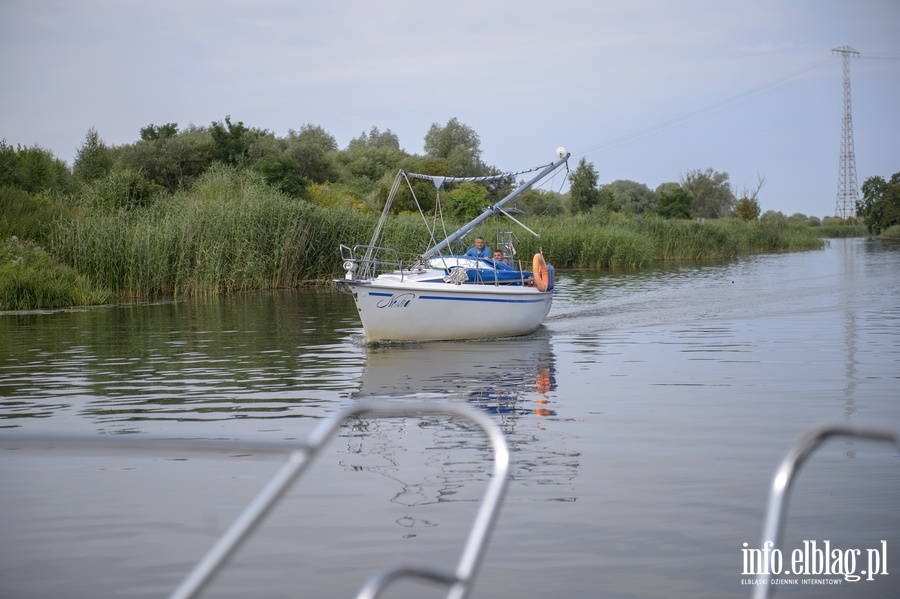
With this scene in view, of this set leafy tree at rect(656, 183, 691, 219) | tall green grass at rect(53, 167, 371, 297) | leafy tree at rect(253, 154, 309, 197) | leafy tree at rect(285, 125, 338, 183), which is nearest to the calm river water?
tall green grass at rect(53, 167, 371, 297)

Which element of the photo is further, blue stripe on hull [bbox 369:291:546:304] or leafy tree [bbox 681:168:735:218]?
leafy tree [bbox 681:168:735:218]

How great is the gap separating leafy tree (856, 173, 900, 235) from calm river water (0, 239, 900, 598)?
100127 millimetres

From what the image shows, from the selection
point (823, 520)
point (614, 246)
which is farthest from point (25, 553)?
point (614, 246)

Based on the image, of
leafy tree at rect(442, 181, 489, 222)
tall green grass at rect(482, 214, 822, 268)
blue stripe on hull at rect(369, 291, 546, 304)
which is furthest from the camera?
leafy tree at rect(442, 181, 489, 222)

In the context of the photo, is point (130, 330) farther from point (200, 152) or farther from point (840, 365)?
point (200, 152)

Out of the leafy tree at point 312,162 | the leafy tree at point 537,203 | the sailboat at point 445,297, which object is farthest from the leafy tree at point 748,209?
the sailboat at point 445,297

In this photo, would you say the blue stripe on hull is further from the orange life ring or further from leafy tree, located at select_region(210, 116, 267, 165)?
leafy tree, located at select_region(210, 116, 267, 165)

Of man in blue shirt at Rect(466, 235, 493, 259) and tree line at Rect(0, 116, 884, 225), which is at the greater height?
tree line at Rect(0, 116, 884, 225)

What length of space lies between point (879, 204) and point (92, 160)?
88.5 meters

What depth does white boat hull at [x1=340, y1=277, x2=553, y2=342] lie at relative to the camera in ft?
56.9

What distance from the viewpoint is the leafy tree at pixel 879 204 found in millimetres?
110812

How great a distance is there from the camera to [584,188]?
77500 mm

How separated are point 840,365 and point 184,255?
21.0 metres

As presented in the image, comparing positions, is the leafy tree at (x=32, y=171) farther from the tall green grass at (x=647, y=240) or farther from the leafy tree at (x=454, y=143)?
the leafy tree at (x=454, y=143)
